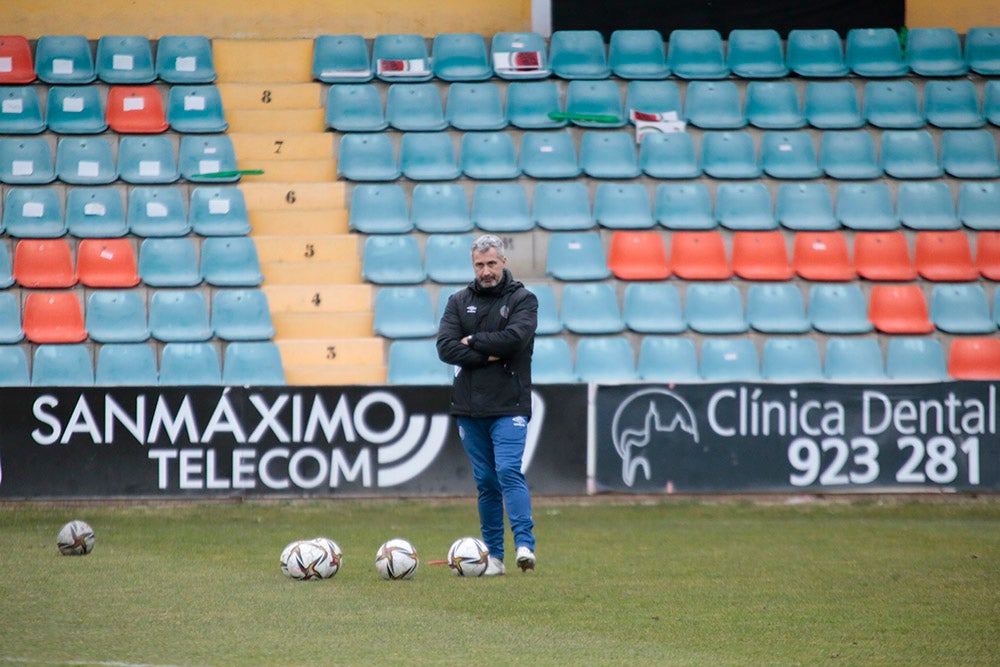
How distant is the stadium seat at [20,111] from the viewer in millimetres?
12516

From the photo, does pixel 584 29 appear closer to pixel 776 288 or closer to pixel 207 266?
pixel 776 288

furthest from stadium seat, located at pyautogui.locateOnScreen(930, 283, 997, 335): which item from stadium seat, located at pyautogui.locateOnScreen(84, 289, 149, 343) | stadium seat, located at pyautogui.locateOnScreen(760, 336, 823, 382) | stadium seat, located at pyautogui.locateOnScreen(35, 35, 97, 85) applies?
stadium seat, located at pyautogui.locateOnScreen(35, 35, 97, 85)

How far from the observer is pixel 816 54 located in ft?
44.2

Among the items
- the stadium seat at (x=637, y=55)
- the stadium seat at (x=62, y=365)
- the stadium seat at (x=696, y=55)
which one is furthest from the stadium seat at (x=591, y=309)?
the stadium seat at (x=62, y=365)

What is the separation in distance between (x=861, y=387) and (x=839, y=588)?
4.13m

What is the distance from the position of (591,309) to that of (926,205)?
3544mm

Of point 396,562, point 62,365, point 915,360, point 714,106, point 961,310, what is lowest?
point 396,562

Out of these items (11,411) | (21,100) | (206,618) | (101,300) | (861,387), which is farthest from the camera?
Answer: (21,100)

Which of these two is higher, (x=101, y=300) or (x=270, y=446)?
(x=101, y=300)

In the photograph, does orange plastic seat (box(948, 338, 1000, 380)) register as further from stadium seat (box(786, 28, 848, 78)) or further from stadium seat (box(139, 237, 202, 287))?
stadium seat (box(139, 237, 202, 287))

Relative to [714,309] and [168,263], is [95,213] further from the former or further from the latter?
[714,309]

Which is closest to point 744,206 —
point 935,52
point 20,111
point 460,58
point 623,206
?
point 623,206

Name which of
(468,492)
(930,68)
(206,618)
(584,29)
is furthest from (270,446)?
(930,68)

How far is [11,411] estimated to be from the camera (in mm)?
9867
